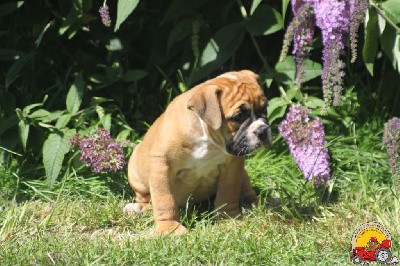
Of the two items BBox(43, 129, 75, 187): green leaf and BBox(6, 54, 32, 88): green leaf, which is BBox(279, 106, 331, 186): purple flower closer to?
BBox(43, 129, 75, 187): green leaf

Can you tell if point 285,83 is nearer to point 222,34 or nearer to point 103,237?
point 222,34

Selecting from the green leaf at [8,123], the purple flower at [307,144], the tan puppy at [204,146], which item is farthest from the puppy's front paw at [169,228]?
the green leaf at [8,123]

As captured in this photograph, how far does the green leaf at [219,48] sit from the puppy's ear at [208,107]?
1144 millimetres

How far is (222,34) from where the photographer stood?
232 inches

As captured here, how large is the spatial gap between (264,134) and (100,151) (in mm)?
1302

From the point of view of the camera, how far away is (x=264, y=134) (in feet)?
15.9

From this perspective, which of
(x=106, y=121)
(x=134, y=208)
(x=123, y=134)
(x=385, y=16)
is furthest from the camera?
(x=123, y=134)

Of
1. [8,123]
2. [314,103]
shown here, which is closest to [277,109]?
[314,103]

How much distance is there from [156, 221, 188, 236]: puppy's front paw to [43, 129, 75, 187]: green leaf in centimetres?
98

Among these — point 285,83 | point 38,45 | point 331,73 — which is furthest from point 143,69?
point 331,73

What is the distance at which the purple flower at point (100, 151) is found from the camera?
5543mm

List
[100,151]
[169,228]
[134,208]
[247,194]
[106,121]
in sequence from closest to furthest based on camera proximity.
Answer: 1. [169,228]
2. [134,208]
3. [247,194]
4. [100,151]
5. [106,121]

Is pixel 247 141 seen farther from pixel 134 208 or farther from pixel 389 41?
pixel 389 41

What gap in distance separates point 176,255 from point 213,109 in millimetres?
863
